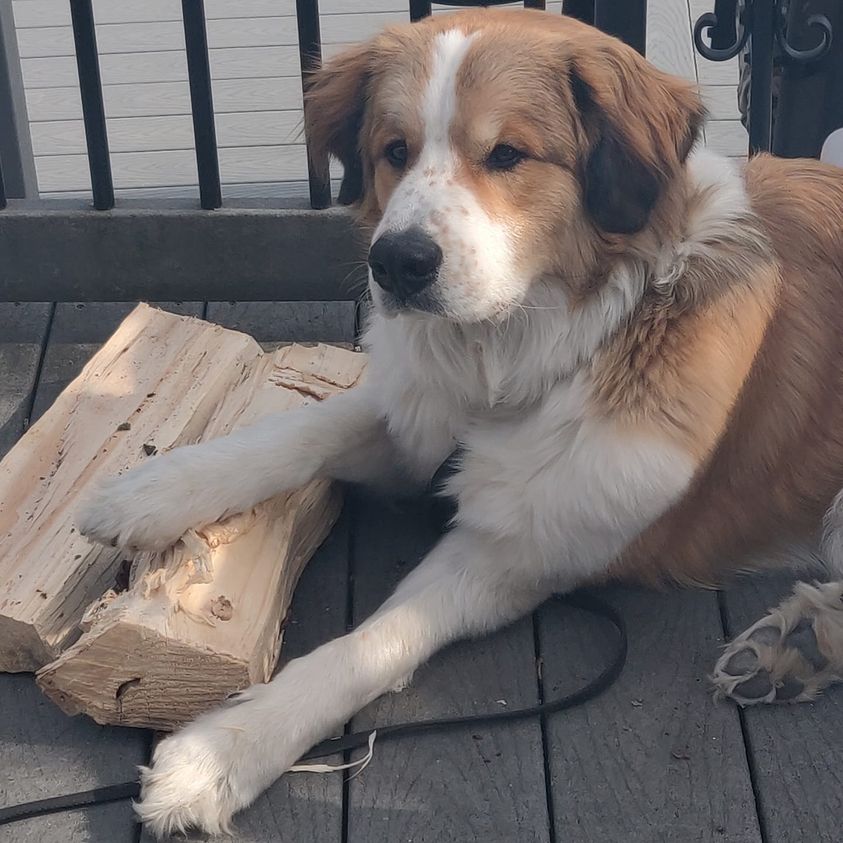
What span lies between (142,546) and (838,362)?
133 centimetres

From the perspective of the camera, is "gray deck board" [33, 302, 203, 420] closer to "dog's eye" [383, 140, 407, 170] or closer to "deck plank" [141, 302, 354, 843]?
"deck plank" [141, 302, 354, 843]

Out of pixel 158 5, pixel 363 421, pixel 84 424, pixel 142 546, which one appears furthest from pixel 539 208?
pixel 158 5

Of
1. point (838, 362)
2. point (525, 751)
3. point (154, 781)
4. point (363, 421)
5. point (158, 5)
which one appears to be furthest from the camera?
point (158, 5)

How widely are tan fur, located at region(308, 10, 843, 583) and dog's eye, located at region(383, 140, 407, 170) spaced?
0.07ft

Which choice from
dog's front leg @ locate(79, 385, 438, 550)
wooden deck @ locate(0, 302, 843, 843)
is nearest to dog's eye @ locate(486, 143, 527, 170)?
dog's front leg @ locate(79, 385, 438, 550)

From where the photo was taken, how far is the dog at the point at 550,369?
83.3 inches

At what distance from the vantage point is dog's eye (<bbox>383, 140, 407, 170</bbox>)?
2.20m

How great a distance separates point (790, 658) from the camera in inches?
89.3

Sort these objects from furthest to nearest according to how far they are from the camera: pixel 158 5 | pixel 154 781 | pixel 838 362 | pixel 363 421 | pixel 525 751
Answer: pixel 158 5, pixel 363 421, pixel 838 362, pixel 525 751, pixel 154 781

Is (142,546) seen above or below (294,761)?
above

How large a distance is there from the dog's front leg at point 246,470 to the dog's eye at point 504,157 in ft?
2.10

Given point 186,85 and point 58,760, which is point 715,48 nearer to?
point 58,760

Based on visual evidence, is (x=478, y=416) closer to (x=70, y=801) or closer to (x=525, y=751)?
(x=525, y=751)

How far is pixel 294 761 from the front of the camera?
2117 mm
